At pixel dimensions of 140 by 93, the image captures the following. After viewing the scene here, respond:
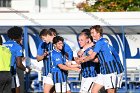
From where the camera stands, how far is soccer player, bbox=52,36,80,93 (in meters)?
10.4

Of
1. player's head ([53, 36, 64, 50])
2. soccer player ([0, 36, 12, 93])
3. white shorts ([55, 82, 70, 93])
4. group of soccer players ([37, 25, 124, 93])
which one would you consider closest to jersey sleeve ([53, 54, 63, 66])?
group of soccer players ([37, 25, 124, 93])

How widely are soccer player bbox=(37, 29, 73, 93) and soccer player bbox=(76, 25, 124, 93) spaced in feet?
2.62

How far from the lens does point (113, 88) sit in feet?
33.9

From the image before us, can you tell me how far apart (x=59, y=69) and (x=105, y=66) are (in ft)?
3.08

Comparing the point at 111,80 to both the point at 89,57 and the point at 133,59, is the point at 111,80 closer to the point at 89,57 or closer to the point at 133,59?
the point at 89,57

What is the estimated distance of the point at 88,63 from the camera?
34.4 feet

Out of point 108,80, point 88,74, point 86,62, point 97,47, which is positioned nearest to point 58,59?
point 86,62

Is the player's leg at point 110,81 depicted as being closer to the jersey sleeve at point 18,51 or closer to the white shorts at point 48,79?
the white shorts at point 48,79

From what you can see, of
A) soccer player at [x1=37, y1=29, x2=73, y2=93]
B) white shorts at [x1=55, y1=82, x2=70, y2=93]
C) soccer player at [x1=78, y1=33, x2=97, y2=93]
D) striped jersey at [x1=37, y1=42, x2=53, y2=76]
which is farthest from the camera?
striped jersey at [x1=37, y1=42, x2=53, y2=76]

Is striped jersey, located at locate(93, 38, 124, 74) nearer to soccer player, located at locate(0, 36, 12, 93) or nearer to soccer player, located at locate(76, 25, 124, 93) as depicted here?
soccer player, located at locate(76, 25, 124, 93)

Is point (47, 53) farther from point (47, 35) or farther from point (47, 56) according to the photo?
point (47, 35)

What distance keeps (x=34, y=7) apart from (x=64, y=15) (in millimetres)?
12131

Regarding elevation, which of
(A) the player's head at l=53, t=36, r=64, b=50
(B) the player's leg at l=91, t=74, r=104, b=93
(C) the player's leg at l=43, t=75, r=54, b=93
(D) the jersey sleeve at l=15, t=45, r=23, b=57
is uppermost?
(A) the player's head at l=53, t=36, r=64, b=50

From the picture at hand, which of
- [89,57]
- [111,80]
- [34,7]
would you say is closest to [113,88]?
[111,80]
